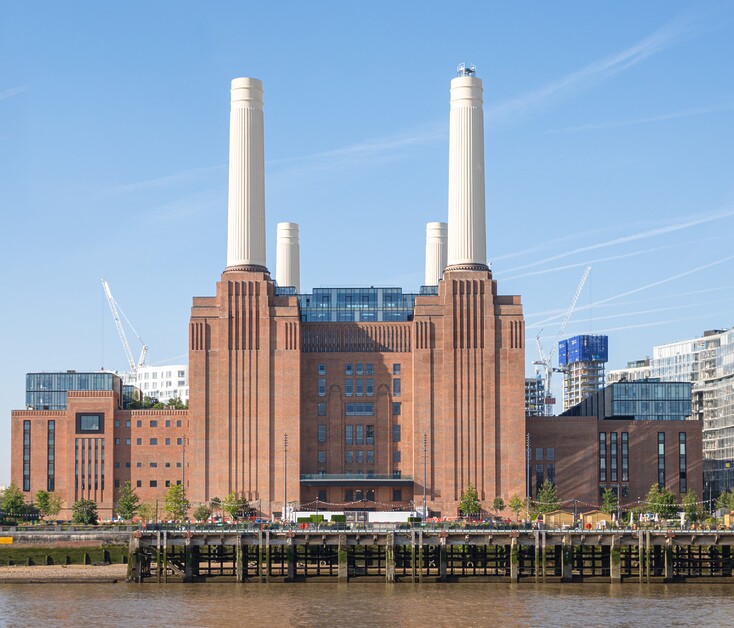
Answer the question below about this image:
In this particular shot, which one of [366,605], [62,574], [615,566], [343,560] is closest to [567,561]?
[615,566]

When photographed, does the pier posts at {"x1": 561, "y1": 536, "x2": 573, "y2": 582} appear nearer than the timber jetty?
Yes

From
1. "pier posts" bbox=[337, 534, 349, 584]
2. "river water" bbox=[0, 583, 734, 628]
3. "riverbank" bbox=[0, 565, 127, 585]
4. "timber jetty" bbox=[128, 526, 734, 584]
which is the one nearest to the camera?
"river water" bbox=[0, 583, 734, 628]

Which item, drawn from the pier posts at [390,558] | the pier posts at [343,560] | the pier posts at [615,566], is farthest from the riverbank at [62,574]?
the pier posts at [615,566]

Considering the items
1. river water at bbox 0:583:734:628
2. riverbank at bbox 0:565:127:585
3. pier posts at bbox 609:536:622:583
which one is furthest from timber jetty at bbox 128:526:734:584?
riverbank at bbox 0:565:127:585

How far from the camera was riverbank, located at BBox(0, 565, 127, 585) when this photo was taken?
155500 millimetres

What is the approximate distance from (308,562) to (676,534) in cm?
4122

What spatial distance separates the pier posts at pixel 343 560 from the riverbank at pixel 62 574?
2286 cm

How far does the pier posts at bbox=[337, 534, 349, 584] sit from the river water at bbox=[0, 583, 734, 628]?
2656 millimetres

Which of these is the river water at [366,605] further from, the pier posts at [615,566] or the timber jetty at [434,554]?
the timber jetty at [434,554]

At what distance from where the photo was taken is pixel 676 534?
152000 mm

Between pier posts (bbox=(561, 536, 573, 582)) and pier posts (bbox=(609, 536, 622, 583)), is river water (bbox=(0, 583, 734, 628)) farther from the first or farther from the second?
pier posts (bbox=(609, 536, 622, 583))

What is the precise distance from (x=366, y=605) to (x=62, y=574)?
40.4 m

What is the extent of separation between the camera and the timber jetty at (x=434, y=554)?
151875mm

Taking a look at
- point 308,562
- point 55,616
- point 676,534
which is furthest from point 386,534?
point 55,616
